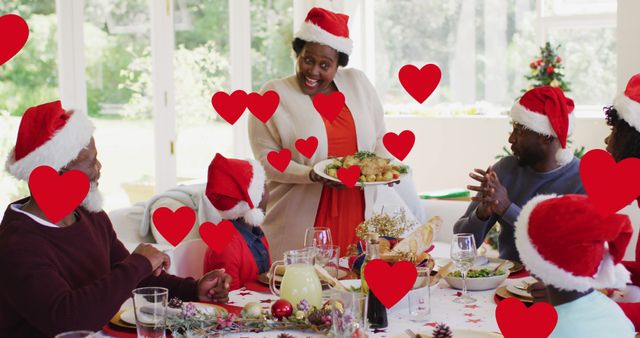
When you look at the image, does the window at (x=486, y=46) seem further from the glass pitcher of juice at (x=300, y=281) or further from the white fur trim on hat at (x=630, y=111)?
the glass pitcher of juice at (x=300, y=281)

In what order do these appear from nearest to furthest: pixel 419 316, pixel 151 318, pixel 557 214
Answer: pixel 557 214 < pixel 151 318 < pixel 419 316

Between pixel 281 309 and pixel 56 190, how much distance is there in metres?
0.65

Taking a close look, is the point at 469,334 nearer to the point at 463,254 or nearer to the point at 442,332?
the point at 442,332

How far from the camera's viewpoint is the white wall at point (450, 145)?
7.05m

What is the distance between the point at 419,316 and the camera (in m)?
2.20

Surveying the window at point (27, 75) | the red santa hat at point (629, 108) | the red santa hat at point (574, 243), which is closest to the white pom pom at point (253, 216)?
the red santa hat at point (629, 108)

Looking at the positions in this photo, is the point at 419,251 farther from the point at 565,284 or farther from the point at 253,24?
the point at 253,24

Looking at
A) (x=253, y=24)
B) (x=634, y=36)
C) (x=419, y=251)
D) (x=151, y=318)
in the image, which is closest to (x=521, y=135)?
(x=419, y=251)

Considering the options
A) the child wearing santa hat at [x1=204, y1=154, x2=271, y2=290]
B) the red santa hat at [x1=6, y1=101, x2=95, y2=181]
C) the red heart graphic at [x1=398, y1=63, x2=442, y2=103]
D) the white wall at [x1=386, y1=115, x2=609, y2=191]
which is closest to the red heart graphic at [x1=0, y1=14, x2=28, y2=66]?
the red santa hat at [x1=6, y1=101, x2=95, y2=181]

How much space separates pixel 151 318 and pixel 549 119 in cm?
172

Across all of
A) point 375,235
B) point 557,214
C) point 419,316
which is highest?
point 557,214

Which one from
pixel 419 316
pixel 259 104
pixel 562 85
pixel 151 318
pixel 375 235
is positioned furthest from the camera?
pixel 562 85

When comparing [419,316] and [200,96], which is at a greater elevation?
[200,96]

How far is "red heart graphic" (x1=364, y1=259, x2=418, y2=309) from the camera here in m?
2.16
